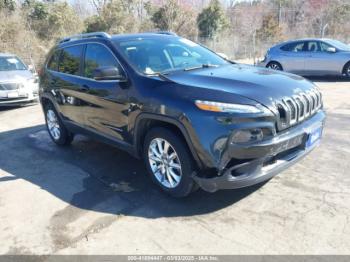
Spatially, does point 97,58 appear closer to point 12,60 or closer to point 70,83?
point 70,83

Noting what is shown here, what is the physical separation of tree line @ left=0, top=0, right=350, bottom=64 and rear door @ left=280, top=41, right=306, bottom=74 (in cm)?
→ 671

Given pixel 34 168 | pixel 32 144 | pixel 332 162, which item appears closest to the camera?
pixel 332 162

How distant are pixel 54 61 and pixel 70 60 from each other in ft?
2.46

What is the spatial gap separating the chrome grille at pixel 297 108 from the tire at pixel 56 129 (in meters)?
3.84

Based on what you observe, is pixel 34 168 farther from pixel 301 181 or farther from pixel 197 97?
pixel 301 181

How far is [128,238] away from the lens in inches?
129

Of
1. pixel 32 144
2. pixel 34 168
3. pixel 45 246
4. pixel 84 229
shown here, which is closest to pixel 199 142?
pixel 84 229

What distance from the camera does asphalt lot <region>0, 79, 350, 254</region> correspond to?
10.2ft

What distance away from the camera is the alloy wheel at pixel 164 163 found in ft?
12.3

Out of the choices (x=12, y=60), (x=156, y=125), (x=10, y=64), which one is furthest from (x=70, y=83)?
(x=12, y=60)

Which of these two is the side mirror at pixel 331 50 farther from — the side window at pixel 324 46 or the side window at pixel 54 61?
the side window at pixel 54 61

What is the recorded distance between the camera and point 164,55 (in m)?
4.52

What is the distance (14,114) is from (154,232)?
7.49 meters

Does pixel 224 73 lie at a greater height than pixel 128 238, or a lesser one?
greater
